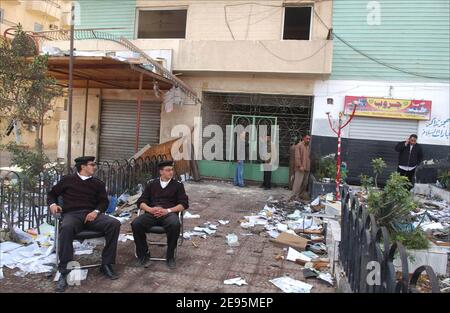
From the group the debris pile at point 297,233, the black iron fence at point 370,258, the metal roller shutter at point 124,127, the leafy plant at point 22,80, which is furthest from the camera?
the metal roller shutter at point 124,127

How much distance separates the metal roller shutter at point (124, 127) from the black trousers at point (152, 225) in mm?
9084

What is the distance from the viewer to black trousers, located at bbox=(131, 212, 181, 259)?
4.85 metres

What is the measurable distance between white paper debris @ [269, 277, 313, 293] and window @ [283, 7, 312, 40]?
384 inches

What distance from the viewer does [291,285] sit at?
14.5ft

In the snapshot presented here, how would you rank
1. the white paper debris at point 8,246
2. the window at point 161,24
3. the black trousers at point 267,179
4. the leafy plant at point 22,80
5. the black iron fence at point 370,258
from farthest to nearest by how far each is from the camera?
the window at point 161,24 < the black trousers at point 267,179 < the leafy plant at point 22,80 < the white paper debris at point 8,246 < the black iron fence at point 370,258

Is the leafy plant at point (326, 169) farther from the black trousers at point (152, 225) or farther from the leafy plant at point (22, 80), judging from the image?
the leafy plant at point (22, 80)

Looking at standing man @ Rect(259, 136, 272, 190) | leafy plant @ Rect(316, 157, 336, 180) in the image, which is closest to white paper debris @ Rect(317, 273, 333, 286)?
leafy plant @ Rect(316, 157, 336, 180)

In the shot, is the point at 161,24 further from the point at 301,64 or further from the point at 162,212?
the point at 162,212

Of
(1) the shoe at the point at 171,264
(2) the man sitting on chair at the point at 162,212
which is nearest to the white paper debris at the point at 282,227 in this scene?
(2) the man sitting on chair at the point at 162,212

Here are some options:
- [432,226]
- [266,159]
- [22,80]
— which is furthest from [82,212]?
[266,159]

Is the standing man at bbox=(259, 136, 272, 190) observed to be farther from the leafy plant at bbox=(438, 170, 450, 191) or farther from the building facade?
the leafy plant at bbox=(438, 170, 450, 191)

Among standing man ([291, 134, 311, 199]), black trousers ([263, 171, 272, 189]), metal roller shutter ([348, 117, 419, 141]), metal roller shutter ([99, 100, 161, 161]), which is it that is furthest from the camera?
metal roller shutter ([99, 100, 161, 161])

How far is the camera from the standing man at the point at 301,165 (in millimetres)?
9852
